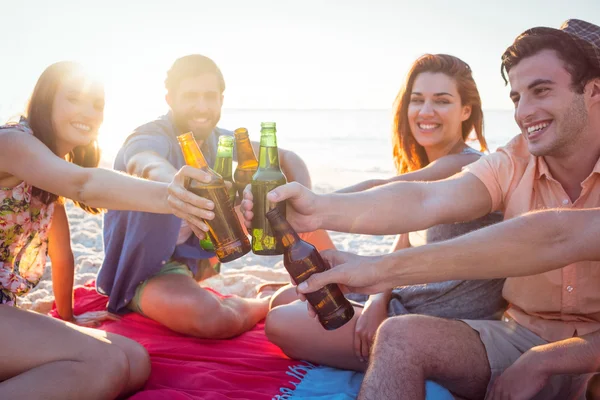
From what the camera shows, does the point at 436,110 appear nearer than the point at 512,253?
No

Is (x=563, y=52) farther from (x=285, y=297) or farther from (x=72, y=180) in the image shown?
(x=72, y=180)

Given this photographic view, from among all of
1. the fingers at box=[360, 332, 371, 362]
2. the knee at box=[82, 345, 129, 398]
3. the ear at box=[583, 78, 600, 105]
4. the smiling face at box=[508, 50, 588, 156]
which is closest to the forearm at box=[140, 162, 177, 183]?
the knee at box=[82, 345, 129, 398]

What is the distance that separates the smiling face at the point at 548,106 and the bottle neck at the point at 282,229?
1.27 m

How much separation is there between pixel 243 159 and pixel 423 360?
1441 millimetres

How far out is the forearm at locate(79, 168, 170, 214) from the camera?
2684mm

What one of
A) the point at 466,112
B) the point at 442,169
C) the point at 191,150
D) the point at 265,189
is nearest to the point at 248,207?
the point at 265,189

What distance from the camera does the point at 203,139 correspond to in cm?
453

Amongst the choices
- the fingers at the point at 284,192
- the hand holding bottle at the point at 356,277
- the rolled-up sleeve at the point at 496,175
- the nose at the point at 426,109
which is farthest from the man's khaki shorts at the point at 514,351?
the nose at the point at 426,109

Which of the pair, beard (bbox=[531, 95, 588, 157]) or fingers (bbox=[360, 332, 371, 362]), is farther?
fingers (bbox=[360, 332, 371, 362])

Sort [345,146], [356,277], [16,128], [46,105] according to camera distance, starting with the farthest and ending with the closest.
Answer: [345,146] < [46,105] < [16,128] < [356,277]

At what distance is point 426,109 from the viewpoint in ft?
12.3

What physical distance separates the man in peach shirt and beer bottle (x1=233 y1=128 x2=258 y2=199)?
38cm

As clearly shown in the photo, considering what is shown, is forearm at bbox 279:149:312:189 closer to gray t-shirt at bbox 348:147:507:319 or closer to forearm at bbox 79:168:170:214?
gray t-shirt at bbox 348:147:507:319

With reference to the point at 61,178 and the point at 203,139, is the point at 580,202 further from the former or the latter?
the point at 203,139
